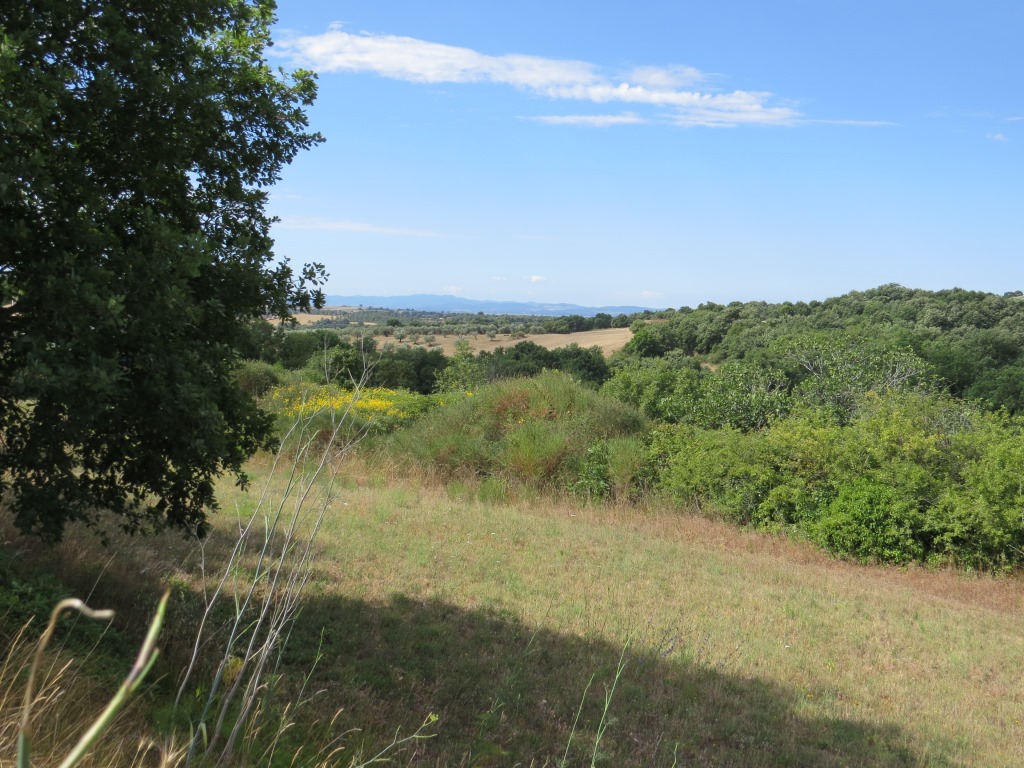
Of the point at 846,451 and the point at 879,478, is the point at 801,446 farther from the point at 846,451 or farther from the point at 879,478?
the point at 879,478

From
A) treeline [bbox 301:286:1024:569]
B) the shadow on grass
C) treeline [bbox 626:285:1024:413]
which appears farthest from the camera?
treeline [bbox 626:285:1024:413]

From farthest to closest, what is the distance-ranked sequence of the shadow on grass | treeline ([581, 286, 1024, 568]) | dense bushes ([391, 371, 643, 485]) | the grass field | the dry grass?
dense bushes ([391, 371, 643, 485])
treeline ([581, 286, 1024, 568])
the dry grass
the grass field
the shadow on grass

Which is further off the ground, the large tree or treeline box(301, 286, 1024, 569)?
the large tree

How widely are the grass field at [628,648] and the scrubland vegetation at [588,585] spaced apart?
0.04 meters

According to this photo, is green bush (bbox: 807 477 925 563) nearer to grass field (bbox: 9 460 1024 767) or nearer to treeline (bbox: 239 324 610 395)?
grass field (bbox: 9 460 1024 767)

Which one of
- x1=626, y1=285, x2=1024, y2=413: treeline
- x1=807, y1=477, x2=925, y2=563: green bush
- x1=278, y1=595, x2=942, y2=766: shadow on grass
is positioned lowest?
x1=807, y1=477, x2=925, y2=563: green bush

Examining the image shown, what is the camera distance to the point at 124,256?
16.7 feet

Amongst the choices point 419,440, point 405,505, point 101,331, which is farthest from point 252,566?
point 419,440

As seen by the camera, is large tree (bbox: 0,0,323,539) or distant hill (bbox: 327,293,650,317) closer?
large tree (bbox: 0,0,323,539)

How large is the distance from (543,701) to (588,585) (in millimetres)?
4085

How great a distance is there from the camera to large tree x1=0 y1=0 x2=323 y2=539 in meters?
4.74

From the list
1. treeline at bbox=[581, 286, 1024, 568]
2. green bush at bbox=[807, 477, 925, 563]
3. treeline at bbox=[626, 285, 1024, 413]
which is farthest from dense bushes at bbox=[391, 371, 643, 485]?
treeline at bbox=[626, 285, 1024, 413]

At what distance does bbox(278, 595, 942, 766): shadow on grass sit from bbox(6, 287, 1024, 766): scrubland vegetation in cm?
3

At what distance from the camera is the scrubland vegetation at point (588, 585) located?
4762 mm
